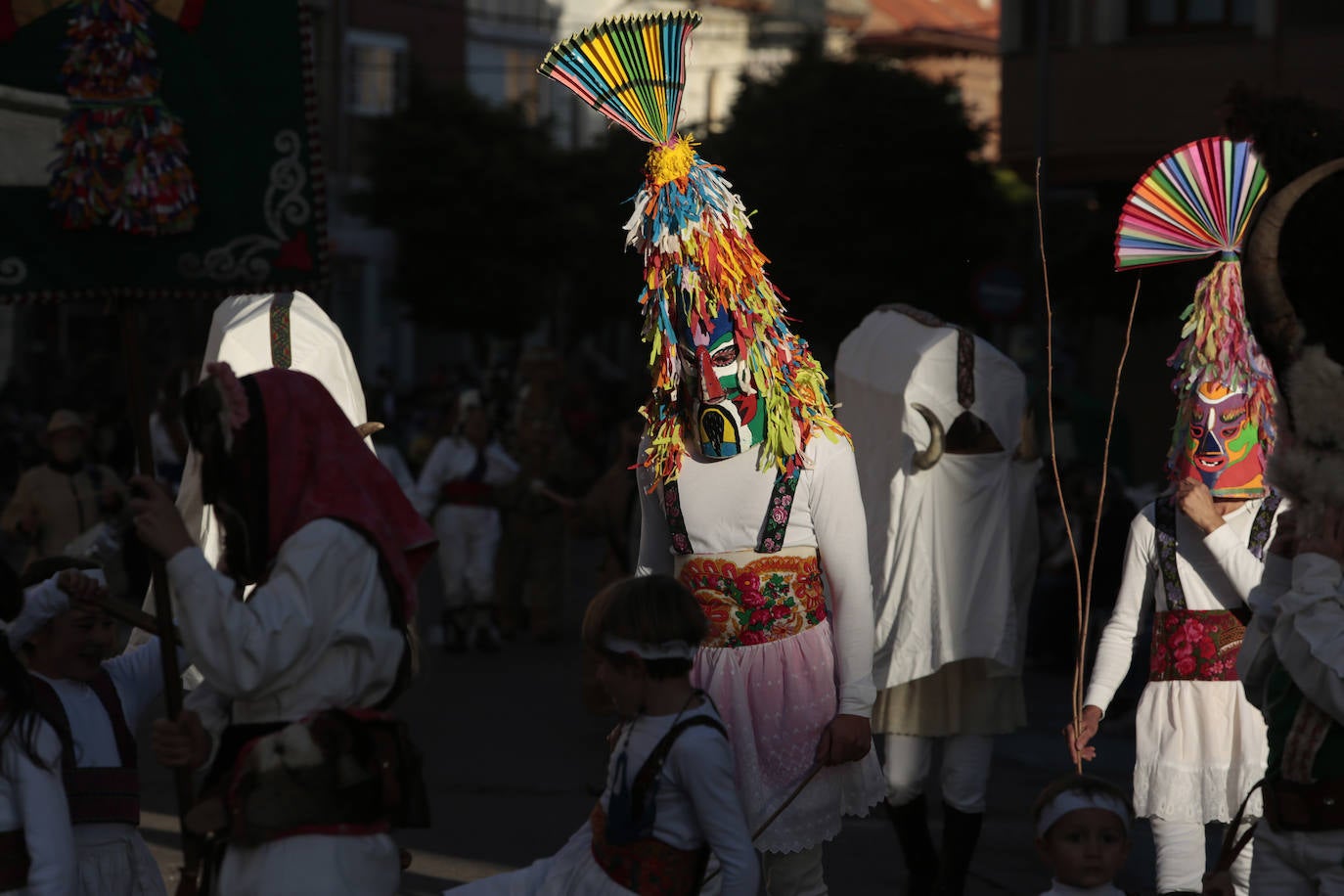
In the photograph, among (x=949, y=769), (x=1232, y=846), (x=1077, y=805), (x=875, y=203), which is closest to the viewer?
(x=1232, y=846)

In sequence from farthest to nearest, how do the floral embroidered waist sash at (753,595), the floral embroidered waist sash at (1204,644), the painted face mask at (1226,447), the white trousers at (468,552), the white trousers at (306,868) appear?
1. the white trousers at (468,552)
2. the painted face mask at (1226,447)
3. the floral embroidered waist sash at (1204,644)
4. the floral embroidered waist sash at (753,595)
5. the white trousers at (306,868)

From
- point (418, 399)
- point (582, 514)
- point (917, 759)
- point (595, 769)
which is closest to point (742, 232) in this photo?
point (917, 759)

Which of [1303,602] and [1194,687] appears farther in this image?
[1194,687]

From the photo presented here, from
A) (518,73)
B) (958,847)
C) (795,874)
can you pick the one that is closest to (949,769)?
(958,847)

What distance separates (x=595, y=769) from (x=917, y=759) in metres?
3.13

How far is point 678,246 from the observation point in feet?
18.5

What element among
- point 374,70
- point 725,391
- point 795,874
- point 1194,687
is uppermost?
point 374,70

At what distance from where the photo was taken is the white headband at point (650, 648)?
4418 millimetres

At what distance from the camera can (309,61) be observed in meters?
4.41

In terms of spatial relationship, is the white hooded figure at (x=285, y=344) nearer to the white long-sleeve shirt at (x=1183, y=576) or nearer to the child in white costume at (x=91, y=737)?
the child in white costume at (x=91, y=737)

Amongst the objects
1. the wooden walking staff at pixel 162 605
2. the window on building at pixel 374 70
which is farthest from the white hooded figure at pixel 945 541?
the window on building at pixel 374 70

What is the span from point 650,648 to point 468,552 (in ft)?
36.4

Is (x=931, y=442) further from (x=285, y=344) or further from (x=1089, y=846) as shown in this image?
(x=1089, y=846)

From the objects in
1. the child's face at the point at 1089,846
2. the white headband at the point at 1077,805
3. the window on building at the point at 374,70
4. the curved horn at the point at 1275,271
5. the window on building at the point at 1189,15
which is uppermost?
the window on building at the point at 374,70
